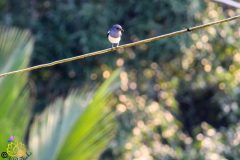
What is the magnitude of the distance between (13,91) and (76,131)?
0.64 metres

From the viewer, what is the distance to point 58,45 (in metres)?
12.1

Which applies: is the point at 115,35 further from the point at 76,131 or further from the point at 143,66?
the point at 143,66

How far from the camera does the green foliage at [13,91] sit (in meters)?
6.67

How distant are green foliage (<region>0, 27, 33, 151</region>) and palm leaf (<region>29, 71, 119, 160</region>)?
0.73 feet

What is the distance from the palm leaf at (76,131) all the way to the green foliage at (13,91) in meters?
0.22

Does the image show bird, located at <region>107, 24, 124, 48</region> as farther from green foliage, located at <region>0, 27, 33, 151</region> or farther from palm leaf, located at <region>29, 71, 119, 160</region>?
green foliage, located at <region>0, 27, 33, 151</region>

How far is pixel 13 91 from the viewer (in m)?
7.01

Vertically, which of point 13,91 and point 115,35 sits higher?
point 115,35

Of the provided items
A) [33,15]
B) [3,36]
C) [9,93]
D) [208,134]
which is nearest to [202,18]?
[208,134]

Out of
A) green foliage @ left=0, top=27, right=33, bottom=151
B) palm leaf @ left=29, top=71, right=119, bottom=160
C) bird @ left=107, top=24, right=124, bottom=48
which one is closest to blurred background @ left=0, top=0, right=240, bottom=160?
bird @ left=107, top=24, right=124, bottom=48

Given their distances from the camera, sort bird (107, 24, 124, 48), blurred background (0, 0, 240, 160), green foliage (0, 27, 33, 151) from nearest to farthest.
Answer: green foliage (0, 27, 33, 151) → bird (107, 24, 124, 48) → blurred background (0, 0, 240, 160)

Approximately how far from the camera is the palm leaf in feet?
22.1

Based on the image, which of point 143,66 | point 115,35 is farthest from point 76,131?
point 143,66

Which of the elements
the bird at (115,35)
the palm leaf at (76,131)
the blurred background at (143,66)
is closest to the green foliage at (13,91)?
the palm leaf at (76,131)
